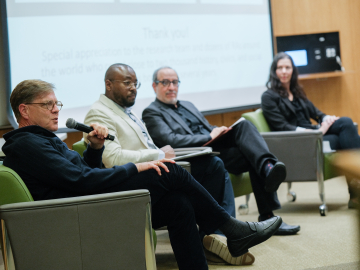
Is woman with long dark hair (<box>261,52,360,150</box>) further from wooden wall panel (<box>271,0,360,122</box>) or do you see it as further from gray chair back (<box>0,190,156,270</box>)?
gray chair back (<box>0,190,156,270</box>)

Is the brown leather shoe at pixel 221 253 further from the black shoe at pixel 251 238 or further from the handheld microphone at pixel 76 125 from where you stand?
the handheld microphone at pixel 76 125

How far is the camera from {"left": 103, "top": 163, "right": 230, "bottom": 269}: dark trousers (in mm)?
1866

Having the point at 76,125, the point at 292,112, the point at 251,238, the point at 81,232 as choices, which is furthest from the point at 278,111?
the point at 81,232

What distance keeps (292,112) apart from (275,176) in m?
1.22

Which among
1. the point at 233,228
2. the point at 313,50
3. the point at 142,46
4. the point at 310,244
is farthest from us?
the point at 313,50

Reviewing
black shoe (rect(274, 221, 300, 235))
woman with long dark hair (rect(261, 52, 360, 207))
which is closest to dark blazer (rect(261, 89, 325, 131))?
woman with long dark hair (rect(261, 52, 360, 207))

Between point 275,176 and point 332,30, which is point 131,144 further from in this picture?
point 332,30

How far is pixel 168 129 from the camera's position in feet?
9.86

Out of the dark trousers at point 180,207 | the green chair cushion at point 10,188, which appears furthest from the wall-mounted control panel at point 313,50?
the green chair cushion at point 10,188

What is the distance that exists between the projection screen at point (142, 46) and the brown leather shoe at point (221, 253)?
175cm

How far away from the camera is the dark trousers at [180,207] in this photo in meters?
1.87

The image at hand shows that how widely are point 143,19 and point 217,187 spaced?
6.70 feet

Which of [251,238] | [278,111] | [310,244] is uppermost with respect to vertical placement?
[278,111]

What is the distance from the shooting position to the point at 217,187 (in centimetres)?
260
